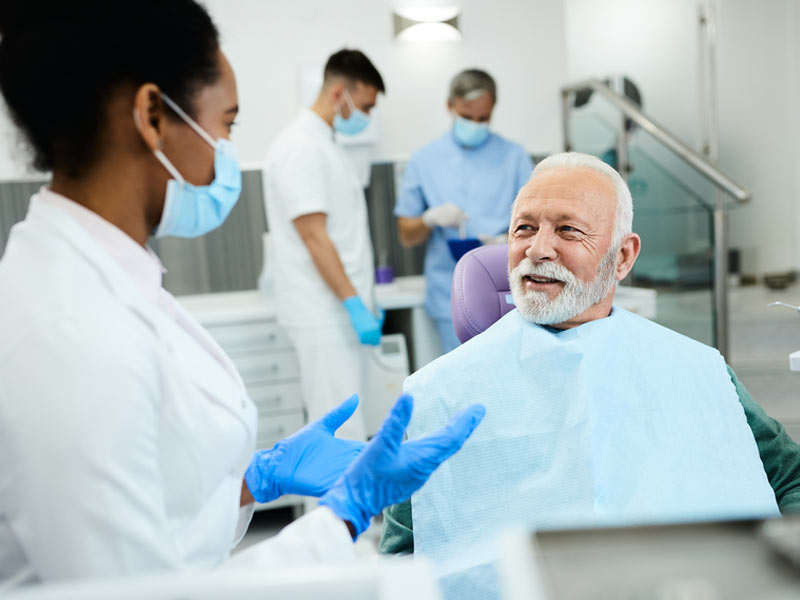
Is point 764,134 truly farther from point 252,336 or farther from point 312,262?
point 252,336

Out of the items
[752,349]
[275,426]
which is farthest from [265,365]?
[752,349]

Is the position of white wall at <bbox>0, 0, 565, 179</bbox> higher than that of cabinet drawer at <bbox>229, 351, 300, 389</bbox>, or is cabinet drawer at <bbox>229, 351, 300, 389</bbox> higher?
white wall at <bbox>0, 0, 565, 179</bbox>

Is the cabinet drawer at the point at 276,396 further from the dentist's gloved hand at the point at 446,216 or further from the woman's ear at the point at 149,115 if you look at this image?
the woman's ear at the point at 149,115

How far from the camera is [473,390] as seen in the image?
4.42ft

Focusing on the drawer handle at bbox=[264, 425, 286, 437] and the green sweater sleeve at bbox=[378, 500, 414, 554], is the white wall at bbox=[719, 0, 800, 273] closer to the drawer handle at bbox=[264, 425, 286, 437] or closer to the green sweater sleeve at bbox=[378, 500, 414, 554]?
the drawer handle at bbox=[264, 425, 286, 437]

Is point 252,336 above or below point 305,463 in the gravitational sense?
below

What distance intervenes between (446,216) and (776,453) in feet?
5.78

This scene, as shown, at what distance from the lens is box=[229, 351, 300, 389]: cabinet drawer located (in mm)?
2805

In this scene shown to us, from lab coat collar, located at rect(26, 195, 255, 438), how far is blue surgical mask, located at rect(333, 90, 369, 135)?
183 cm

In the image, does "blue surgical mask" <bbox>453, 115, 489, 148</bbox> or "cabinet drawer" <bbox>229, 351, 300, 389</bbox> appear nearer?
"cabinet drawer" <bbox>229, 351, 300, 389</bbox>

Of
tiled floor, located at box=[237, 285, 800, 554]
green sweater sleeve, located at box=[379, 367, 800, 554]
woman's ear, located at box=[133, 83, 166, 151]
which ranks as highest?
woman's ear, located at box=[133, 83, 166, 151]

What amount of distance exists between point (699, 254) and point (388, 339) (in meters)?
1.44

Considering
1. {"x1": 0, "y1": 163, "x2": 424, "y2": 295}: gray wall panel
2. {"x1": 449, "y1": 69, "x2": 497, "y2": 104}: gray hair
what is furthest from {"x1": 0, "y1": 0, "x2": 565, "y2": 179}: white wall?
{"x1": 449, "y1": 69, "x2": 497, "y2": 104}: gray hair

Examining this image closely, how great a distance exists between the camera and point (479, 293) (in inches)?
62.4
